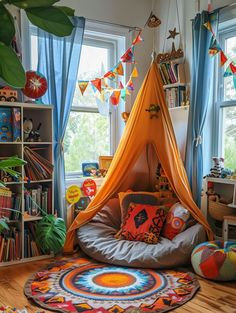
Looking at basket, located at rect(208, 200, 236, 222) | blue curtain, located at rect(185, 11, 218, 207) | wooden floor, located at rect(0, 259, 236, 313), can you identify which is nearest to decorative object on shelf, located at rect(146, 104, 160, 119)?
blue curtain, located at rect(185, 11, 218, 207)

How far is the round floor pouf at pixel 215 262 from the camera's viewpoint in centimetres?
265

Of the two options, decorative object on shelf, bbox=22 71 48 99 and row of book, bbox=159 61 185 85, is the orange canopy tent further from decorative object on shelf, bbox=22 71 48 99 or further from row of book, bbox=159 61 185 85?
decorative object on shelf, bbox=22 71 48 99

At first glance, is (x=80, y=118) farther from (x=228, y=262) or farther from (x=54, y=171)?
(x=228, y=262)

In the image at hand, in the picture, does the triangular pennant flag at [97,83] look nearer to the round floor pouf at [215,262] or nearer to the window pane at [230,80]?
the window pane at [230,80]

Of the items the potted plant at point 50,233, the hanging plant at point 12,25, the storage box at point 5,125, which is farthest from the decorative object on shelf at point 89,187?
the hanging plant at point 12,25

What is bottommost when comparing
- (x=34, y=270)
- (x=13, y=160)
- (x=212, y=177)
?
(x=34, y=270)

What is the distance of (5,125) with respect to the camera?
124 inches

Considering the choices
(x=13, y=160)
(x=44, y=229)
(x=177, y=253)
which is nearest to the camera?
(x=13, y=160)

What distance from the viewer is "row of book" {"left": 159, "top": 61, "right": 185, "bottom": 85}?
3838 mm

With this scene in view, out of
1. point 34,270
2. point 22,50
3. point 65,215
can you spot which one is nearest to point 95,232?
point 65,215

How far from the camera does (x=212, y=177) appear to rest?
3.45 m

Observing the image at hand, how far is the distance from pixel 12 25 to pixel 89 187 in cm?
337

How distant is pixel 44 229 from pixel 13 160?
8.02ft

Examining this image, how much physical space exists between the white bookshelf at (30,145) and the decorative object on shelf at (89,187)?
0.47 metres
